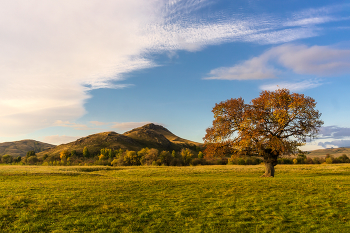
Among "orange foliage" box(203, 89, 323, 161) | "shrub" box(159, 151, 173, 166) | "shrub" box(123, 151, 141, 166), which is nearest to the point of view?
"orange foliage" box(203, 89, 323, 161)

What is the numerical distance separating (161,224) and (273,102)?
29763mm

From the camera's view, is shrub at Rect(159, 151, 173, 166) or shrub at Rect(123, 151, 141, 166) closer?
shrub at Rect(159, 151, 173, 166)

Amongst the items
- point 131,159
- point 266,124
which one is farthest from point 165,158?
point 266,124

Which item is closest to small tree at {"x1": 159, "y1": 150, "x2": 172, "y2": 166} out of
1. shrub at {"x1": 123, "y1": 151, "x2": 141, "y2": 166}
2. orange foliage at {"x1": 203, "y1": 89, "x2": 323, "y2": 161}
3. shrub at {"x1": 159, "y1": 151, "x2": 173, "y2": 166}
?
shrub at {"x1": 159, "y1": 151, "x2": 173, "y2": 166}

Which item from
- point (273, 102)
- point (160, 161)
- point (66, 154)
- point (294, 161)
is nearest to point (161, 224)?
point (273, 102)

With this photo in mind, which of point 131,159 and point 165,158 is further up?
point 165,158

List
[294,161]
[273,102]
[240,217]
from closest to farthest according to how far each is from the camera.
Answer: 1. [240,217]
2. [273,102]
3. [294,161]

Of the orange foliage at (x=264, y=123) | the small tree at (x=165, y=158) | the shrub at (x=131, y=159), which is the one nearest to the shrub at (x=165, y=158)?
the small tree at (x=165, y=158)

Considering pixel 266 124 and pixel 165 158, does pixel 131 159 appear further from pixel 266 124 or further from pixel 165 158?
pixel 266 124

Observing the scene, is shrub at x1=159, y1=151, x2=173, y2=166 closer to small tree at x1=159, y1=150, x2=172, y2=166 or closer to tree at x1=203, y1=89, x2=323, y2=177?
small tree at x1=159, y1=150, x2=172, y2=166

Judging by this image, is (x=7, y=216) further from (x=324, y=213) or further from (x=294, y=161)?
(x=294, y=161)

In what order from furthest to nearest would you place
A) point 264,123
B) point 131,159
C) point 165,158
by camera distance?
Answer: point 131,159 < point 165,158 < point 264,123

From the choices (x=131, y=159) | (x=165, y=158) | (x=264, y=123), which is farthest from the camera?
(x=131, y=159)

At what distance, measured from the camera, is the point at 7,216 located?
1228 cm
